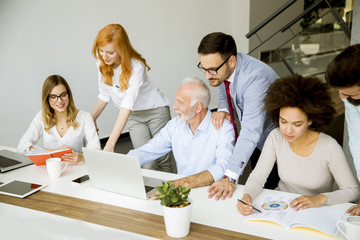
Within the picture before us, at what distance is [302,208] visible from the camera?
1.47 m

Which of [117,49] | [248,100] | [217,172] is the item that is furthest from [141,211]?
[117,49]

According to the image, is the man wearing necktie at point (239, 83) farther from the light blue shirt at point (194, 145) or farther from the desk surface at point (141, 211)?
the desk surface at point (141, 211)

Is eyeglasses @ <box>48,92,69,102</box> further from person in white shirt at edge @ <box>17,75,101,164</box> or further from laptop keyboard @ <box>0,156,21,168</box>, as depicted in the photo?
laptop keyboard @ <box>0,156,21,168</box>

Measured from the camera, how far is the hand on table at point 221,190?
5.34ft

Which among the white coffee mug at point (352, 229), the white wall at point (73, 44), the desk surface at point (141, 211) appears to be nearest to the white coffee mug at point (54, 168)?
the desk surface at point (141, 211)

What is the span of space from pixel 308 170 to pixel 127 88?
1.37 m

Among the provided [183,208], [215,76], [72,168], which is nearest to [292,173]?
[215,76]

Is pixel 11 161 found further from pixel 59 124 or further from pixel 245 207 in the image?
pixel 245 207

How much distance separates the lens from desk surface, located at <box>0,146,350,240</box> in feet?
4.29

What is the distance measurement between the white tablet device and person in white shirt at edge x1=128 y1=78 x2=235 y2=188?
62 centimetres

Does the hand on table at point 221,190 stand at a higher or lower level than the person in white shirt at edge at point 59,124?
lower

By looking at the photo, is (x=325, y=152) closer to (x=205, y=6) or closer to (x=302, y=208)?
(x=302, y=208)

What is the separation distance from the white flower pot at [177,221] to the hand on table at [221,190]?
0.36 meters

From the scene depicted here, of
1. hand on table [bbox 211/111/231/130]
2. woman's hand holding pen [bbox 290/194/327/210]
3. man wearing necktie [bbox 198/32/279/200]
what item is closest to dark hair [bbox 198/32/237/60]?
man wearing necktie [bbox 198/32/279/200]
